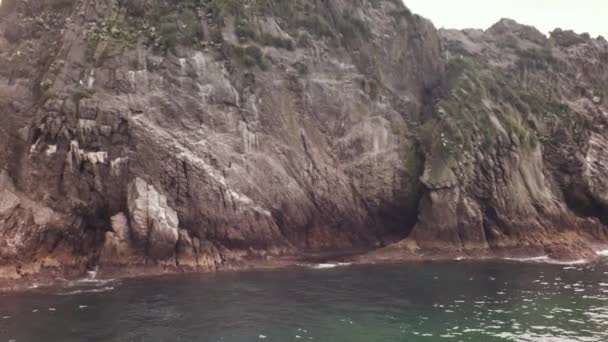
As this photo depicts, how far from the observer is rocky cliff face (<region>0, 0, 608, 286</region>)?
4519 centimetres

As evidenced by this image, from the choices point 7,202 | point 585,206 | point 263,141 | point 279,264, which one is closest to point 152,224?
point 7,202

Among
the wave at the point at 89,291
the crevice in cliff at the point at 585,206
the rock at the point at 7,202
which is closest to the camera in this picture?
the wave at the point at 89,291

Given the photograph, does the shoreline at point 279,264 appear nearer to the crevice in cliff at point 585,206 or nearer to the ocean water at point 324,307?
the ocean water at point 324,307

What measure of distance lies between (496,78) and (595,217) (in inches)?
861

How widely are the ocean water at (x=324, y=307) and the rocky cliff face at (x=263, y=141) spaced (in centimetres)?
662

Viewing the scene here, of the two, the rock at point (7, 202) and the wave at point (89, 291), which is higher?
the rock at point (7, 202)

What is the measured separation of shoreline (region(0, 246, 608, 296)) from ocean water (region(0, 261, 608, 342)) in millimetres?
1632

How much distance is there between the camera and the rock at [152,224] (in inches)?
1715

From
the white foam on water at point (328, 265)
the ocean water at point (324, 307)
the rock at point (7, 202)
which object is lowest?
the ocean water at point (324, 307)

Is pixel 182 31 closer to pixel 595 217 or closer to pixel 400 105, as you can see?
pixel 400 105

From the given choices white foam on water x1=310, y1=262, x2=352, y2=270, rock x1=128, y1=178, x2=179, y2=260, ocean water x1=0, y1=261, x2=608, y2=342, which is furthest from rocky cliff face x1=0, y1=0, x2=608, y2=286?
ocean water x1=0, y1=261, x2=608, y2=342

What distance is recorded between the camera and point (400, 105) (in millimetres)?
65000

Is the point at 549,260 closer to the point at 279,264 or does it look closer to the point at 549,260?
the point at 549,260

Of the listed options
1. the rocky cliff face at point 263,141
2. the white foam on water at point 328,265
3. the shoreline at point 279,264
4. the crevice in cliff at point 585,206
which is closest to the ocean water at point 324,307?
the shoreline at point 279,264
